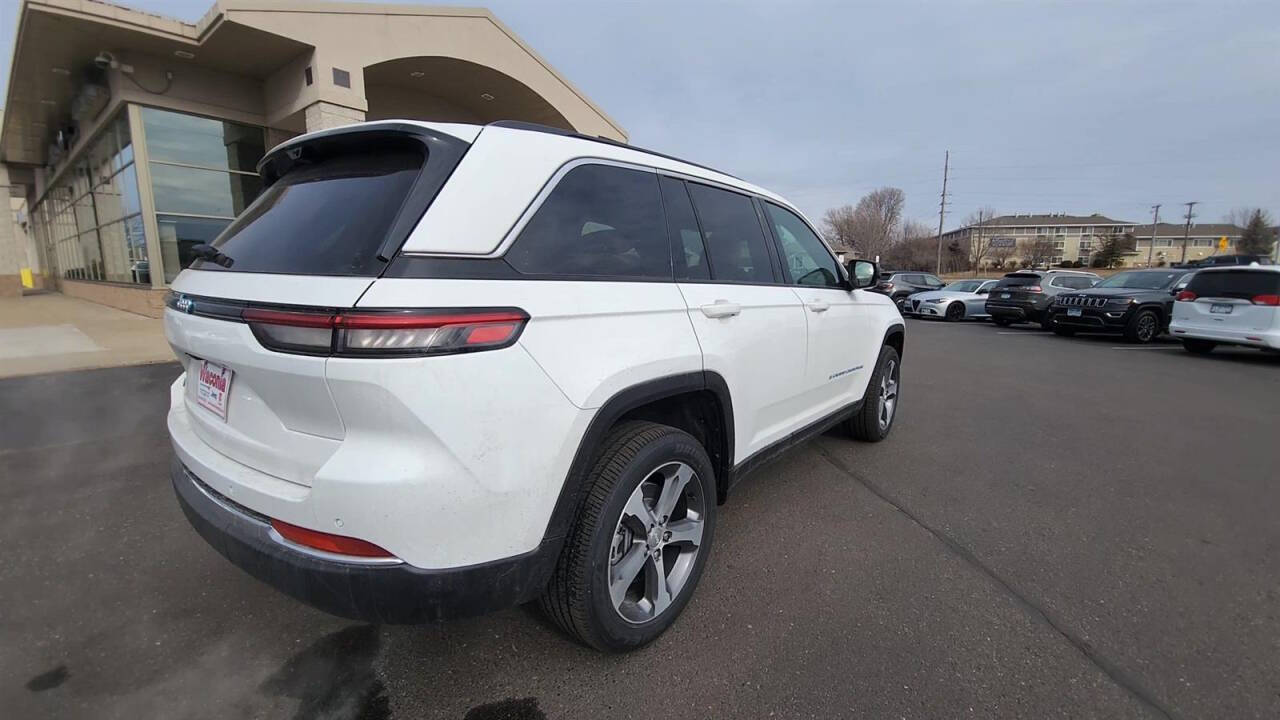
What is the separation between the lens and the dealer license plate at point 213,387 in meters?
1.85

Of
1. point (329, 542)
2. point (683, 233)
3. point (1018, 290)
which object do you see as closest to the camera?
point (329, 542)

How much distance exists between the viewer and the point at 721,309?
246 centimetres

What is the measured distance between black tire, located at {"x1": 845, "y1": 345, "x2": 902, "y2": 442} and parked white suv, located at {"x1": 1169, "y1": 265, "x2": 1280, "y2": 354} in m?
8.29

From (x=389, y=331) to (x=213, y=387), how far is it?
0.89 metres

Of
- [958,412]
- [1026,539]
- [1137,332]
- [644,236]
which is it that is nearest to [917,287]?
[1137,332]

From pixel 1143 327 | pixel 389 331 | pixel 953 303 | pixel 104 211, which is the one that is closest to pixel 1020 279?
pixel 953 303

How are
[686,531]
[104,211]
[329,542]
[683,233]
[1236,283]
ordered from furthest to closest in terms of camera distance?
[104,211] < [1236,283] < [683,233] < [686,531] < [329,542]

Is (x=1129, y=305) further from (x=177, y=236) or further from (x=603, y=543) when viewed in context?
(x=177, y=236)

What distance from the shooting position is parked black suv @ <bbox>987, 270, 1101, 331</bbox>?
1437 cm

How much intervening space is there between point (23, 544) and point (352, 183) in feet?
9.23

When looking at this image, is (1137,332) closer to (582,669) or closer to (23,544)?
(582,669)

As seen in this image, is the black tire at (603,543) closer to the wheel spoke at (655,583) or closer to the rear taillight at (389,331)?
the wheel spoke at (655,583)

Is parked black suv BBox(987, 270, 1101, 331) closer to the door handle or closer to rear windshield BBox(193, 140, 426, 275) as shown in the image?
the door handle

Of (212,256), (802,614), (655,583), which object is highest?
(212,256)
